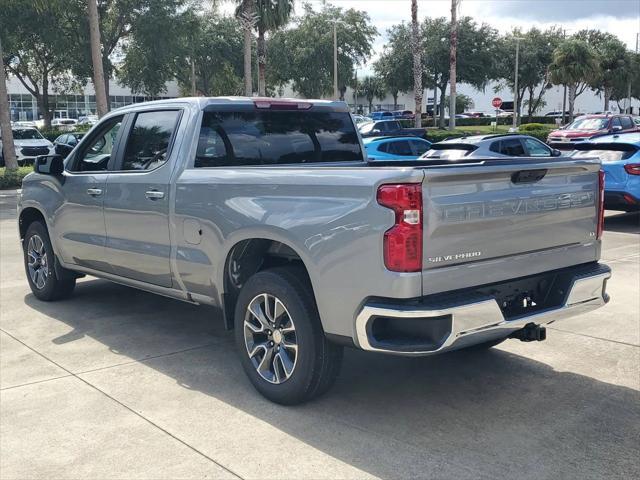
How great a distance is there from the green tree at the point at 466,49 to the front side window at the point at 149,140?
4916 cm

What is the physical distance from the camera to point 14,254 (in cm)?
1007

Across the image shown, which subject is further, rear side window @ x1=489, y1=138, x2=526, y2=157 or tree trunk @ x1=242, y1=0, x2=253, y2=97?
tree trunk @ x1=242, y1=0, x2=253, y2=97

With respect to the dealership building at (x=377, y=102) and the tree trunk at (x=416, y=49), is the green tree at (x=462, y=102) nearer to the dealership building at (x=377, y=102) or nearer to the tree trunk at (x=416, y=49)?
the dealership building at (x=377, y=102)

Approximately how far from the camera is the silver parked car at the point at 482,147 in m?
13.9

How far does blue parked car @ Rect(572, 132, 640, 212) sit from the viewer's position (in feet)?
40.1

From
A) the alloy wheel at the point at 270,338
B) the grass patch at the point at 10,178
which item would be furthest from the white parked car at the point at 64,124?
the alloy wheel at the point at 270,338

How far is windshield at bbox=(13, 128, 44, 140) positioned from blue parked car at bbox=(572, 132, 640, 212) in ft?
74.0

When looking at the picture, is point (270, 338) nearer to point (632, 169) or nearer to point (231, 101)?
point (231, 101)

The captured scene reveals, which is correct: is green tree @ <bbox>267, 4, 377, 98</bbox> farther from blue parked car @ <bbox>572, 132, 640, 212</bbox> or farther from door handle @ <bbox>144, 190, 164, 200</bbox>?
door handle @ <bbox>144, 190, 164, 200</bbox>

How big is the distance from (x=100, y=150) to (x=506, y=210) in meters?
3.82

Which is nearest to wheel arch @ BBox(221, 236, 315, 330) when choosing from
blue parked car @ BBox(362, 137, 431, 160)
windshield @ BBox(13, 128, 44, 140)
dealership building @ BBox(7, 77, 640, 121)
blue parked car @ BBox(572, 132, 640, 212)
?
blue parked car @ BBox(572, 132, 640, 212)

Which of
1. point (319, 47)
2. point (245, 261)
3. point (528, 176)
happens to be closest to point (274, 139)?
point (245, 261)

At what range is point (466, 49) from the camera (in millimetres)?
52219

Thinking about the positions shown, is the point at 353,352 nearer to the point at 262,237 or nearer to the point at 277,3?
the point at 262,237
